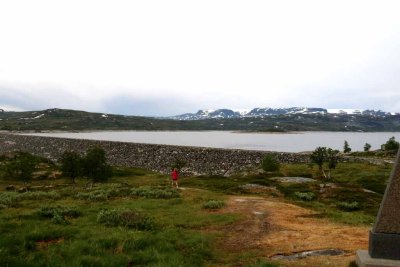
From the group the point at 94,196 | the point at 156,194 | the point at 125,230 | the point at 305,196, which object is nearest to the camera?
the point at 125,230

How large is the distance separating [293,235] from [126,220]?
6752mm

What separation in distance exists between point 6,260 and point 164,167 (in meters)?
64.1

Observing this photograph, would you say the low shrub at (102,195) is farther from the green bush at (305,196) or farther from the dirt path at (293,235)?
the green bush at (305,196)

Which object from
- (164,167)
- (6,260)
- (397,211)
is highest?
(397,211)

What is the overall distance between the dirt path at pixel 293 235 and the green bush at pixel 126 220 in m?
3.40

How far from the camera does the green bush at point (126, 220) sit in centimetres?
1602

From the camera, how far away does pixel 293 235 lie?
15406 mm

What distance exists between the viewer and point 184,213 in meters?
20.2

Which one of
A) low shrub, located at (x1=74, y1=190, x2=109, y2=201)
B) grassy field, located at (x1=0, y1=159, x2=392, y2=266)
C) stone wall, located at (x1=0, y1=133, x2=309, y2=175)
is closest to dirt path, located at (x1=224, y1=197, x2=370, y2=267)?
grassy field, located at (x1=0, y1=159, x2=392, y2=266)

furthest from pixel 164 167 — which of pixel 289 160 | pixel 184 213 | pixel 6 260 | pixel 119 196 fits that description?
pixel 6 260

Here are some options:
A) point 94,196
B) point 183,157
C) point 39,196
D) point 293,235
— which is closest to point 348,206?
point 293,235

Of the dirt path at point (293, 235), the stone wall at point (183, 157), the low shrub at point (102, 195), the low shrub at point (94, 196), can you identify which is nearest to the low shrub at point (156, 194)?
the low shrub at point (102, 195)

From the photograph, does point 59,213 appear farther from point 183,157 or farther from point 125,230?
point 183,157

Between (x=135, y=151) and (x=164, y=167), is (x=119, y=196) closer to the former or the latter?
(x=164, y=167)
